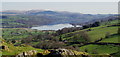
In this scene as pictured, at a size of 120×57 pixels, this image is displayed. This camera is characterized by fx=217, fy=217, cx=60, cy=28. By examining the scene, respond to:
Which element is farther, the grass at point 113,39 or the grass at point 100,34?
the grass at point 100,34

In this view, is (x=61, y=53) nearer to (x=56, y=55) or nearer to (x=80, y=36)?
(x=56, y=55)

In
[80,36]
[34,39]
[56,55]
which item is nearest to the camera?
[56,55]

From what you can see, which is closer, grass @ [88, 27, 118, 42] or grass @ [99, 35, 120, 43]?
grass @ [99, 35, 120, 43]

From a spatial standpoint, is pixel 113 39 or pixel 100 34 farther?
pixel 100 34

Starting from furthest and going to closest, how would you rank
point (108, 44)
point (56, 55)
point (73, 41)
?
point (73, 41), point (108, 44), point (56, 55)

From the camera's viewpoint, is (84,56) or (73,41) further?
(73,41)

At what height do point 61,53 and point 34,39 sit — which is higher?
point 61,53

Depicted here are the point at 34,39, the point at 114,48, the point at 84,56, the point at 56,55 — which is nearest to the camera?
the point at 56,55

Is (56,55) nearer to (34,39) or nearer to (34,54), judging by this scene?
(34,54)

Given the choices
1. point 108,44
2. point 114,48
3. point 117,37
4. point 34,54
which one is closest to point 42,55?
point 34,54

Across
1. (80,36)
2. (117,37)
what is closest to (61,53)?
(117,37)
